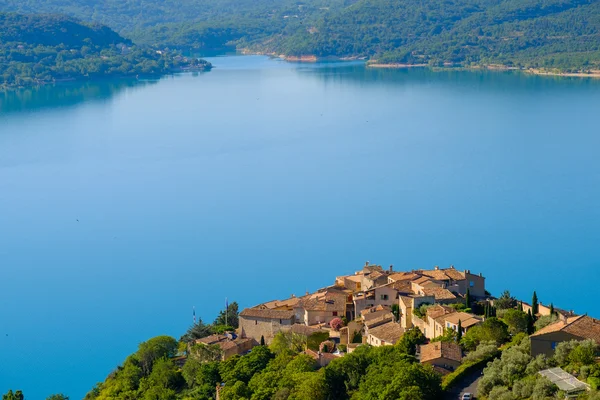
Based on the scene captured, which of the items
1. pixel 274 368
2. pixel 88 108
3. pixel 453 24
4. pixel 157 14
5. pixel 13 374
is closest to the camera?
pixel 274 368

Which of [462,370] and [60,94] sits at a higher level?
[462,370]

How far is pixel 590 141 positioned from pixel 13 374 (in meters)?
24.4

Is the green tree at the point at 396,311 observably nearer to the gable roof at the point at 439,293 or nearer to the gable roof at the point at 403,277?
the gable roof at the point at 439,293

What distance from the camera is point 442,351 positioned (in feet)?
36.4

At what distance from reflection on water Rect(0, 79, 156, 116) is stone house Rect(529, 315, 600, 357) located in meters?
38.7

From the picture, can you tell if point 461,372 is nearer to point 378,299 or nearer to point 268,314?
point 378,299

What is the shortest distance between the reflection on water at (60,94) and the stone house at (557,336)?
38.7 meters

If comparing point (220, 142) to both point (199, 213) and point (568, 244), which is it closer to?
point (199, 213)

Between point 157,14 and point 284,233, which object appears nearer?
point 284,233

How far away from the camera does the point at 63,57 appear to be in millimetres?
62844

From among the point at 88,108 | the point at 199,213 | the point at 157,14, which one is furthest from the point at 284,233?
the point at 157,14

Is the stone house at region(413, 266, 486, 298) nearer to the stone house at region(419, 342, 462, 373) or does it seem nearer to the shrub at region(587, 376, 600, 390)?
the stone house at region(419, 342, 462, 373)

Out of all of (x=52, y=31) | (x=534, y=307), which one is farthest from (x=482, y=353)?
(x=52, y=31)

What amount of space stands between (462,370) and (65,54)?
188 ft
